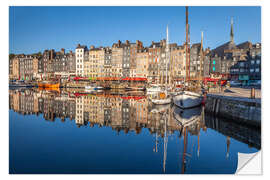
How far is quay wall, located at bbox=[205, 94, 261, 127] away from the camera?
9648 millimetres

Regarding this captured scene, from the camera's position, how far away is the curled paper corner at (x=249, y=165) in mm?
4137

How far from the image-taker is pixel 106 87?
47031mm

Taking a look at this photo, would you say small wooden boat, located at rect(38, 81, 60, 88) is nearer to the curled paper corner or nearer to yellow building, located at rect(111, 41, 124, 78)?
yellow building, located at rect(111, 41, 124, 78)

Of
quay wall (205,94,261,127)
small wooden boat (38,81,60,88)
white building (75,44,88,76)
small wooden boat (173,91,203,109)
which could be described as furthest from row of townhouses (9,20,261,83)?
quay wall (205,94,261,127)

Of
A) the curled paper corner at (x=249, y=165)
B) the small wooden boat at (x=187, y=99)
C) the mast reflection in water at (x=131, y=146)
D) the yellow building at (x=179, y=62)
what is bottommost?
the mast reflection in water at (x=131, y=146)

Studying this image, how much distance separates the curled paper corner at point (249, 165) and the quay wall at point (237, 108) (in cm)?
546

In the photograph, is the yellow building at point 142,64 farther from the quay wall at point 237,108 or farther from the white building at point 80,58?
the quay wall at point 237,108

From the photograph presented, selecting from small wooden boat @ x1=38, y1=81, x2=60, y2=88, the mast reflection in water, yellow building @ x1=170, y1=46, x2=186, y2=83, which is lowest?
the mast reflection in water

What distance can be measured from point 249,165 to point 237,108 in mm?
7737

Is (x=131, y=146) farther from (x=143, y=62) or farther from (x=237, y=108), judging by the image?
(x=143, y=62)

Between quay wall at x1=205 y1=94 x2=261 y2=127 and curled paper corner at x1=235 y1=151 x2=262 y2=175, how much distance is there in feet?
17.9

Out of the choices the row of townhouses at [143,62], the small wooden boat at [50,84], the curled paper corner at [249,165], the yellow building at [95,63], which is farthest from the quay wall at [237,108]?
the yellow building at [95,63]
